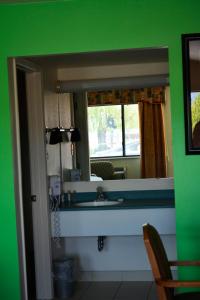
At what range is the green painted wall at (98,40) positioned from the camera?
3.54 metres

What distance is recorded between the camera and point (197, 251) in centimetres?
358

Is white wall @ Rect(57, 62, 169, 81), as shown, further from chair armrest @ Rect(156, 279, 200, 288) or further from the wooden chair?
chair armrest @ Rect(156, 279, 200, 288)

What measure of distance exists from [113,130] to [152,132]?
382 mm

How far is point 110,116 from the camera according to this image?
5109 millimetres

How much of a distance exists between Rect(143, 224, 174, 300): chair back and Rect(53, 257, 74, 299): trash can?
5.79 feet

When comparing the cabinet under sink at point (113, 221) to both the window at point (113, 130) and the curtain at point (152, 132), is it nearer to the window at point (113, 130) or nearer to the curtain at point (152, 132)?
the curtain at point (152, 132)

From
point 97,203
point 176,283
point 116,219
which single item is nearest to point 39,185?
point 97,203

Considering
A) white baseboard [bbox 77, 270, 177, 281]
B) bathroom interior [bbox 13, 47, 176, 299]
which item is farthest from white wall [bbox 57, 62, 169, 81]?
white baseboard [bbox 77, 270, 177, 281]

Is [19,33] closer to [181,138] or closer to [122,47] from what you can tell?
[122,47]

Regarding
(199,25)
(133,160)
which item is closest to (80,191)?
(133,160)

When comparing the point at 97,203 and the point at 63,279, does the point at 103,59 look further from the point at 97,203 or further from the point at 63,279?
the point at 63,279

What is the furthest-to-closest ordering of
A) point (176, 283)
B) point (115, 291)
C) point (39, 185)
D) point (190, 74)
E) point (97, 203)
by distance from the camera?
point (97, 203), point (115, 291), point (39, 185), point (190, 74), point (176, 283)

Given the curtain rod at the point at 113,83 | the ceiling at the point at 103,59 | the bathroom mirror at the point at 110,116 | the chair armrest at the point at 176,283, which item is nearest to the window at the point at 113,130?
the bathroom mirror at the point at 110,116

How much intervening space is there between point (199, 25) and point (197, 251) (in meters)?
1.52
